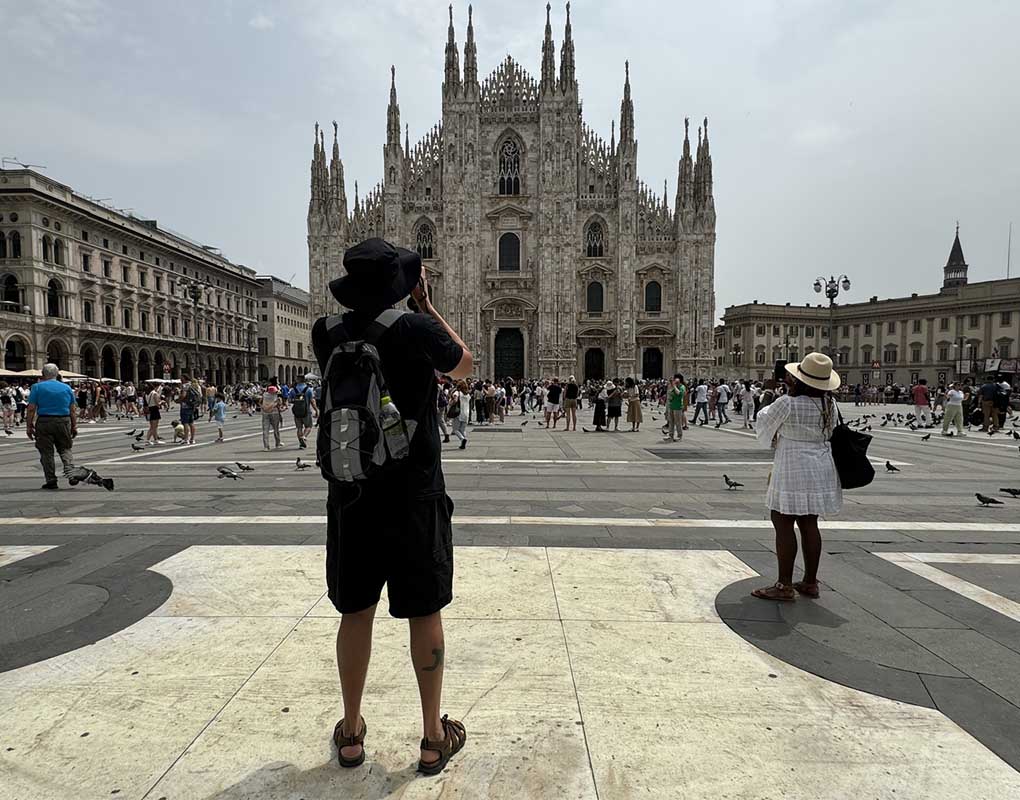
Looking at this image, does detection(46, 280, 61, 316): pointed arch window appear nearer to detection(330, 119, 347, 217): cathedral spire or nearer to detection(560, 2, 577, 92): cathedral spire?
detection(330, 119, 347, 217): cathedral spire

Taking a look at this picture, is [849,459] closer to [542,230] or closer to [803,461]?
[803,461]

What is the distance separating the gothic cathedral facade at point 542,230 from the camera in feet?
136

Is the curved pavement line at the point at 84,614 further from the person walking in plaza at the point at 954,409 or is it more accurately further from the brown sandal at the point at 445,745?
the person walking in plaza at the point at 954,409

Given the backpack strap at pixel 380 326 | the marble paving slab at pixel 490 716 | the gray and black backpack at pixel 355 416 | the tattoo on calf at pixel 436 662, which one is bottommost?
the marble paving slab at pixel 490 716

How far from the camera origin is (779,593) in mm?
3463

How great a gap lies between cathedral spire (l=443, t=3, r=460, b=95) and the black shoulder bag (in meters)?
44.8

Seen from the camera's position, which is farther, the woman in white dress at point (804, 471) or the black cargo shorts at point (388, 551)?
the woman in white dress at point (804, 471)

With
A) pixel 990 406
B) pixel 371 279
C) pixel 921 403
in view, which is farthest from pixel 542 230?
pixel 371 279

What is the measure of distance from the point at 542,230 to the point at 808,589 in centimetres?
4027

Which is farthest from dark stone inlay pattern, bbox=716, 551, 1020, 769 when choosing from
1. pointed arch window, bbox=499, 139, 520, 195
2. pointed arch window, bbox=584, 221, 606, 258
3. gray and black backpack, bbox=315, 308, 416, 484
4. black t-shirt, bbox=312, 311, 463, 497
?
pointed arch window, bbox=499, 139, 520, 195

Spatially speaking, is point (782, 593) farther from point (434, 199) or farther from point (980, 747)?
point (434, 199)

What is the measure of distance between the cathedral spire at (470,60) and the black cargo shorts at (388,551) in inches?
1811

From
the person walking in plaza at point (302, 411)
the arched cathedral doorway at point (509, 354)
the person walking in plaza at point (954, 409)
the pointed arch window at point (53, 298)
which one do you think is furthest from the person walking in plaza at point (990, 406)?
the pointed arch window at point (53, 298)

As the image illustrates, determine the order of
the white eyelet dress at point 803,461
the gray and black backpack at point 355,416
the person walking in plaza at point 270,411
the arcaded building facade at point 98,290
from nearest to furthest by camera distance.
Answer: the gray and black backpack at point 355,416
the white eyelet dress at point 803,461
the person walking in plaza at point 270,411
the arcaded building facade at point 98,290
